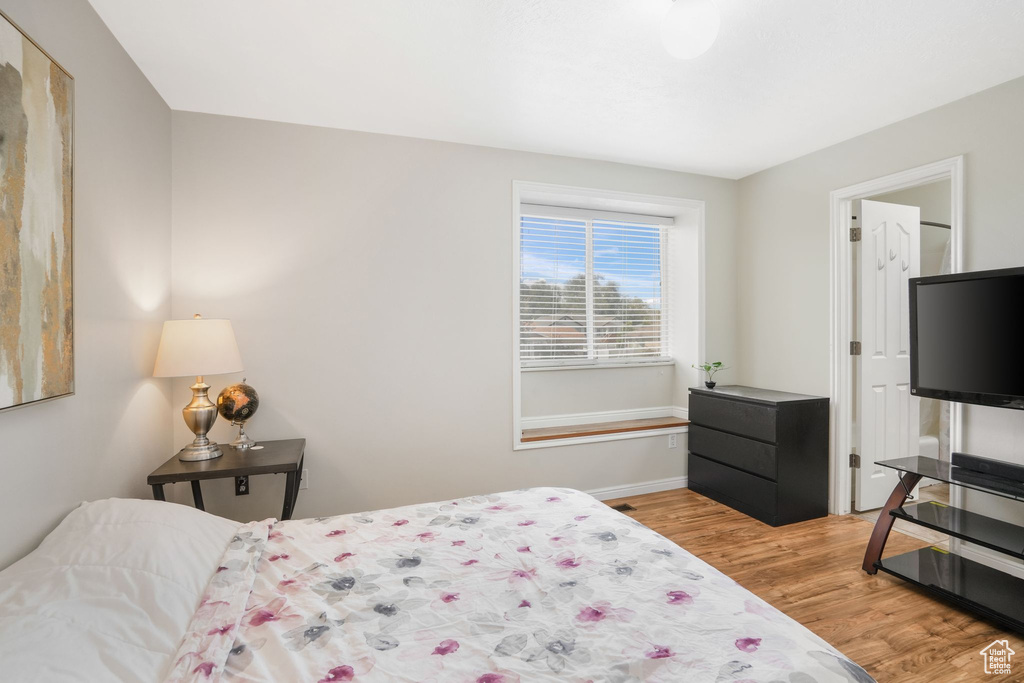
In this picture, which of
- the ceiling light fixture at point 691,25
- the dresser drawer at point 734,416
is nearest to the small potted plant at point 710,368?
the dresser drawer at point 734,416

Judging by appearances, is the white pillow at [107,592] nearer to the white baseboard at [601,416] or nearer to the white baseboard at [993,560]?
the white baseboard at [601,416]

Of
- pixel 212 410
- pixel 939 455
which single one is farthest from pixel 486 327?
pixel 939 455

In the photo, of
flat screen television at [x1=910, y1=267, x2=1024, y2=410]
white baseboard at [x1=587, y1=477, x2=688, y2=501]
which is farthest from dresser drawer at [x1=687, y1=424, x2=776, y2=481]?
flat screen television at [x1=910, y1=267, x2=1024, y2=410]

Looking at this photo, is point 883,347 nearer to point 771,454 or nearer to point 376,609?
point 771,454

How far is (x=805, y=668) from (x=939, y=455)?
375cm

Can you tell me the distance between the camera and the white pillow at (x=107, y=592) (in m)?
0.97

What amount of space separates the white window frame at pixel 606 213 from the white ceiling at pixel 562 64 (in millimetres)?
472

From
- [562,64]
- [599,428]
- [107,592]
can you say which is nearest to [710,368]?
[599,428]

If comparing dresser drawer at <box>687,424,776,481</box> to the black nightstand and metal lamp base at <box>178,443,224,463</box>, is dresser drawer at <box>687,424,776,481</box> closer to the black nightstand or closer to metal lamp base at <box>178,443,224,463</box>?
the black nightstand

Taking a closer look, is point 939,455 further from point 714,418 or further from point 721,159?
point 721,159

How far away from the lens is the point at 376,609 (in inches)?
52.6

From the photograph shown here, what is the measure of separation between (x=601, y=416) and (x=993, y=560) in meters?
2.44

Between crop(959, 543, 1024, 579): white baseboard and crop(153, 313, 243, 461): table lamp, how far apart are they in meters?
4.08

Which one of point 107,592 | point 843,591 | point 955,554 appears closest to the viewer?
point 107,592
